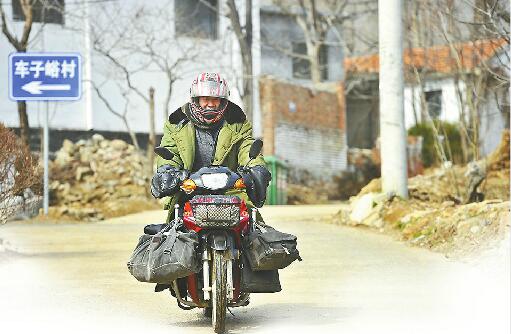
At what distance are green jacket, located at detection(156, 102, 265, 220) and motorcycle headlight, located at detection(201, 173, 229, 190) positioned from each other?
415 mm

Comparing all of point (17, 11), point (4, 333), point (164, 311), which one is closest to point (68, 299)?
point (164, 311)

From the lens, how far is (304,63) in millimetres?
41750

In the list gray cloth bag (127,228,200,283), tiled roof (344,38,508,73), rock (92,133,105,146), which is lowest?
gray cloth bag (127,228,200,283)

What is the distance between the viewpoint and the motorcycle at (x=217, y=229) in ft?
29.6

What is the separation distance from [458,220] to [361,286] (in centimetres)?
448

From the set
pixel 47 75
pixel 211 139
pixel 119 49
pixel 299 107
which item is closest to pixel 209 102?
pixel 211 139

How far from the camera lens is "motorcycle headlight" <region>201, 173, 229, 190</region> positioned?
916 cm

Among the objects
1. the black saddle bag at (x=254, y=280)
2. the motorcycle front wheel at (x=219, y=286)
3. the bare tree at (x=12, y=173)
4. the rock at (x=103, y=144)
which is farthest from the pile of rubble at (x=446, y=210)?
the rock at (x=103, y=144)

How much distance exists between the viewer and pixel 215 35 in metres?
36.3

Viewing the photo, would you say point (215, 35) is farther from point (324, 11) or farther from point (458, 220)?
point (458, 220)

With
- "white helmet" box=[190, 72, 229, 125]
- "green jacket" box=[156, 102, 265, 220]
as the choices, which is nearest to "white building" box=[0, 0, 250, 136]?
"green jacket" box=[156, 102, 265, 220]

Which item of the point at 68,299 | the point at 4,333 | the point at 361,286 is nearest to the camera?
the point at 4,333

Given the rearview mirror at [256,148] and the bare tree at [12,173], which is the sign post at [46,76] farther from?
the rearview mirror at [256,148]

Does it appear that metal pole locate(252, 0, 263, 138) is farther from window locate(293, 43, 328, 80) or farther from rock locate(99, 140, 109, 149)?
rock locate(99, 140, 109, 149)
